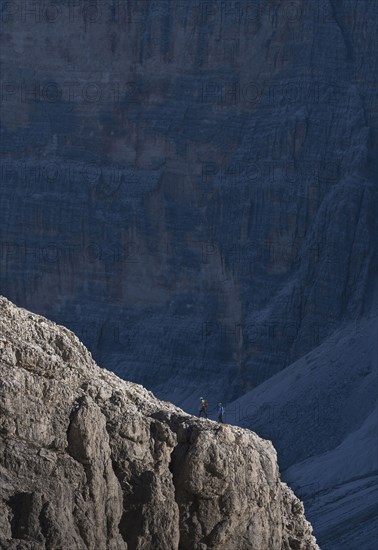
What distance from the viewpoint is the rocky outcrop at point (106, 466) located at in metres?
17.9

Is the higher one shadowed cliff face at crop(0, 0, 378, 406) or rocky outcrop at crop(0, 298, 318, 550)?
shadowed cliff face at crop(0, 0, 378, 406)

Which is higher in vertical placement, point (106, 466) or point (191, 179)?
point (191, 179)

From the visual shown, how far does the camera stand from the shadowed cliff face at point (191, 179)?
83.8 meters

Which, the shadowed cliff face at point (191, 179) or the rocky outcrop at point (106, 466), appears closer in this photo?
the rocky outcrop at point (106, 466)

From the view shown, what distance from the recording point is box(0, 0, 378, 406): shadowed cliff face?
83750mm

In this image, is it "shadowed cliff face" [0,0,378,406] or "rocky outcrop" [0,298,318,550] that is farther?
"shadowed cliff face" [0,0,378,406]

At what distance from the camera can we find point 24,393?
18188 mm

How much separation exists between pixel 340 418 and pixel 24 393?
170 ft

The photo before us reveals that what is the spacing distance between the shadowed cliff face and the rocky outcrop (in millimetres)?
A: 60858

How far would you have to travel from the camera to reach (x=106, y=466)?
18.6m

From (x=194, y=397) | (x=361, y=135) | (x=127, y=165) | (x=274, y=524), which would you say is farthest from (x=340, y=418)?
(x=274, y=524)

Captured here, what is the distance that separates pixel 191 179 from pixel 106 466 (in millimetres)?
70379

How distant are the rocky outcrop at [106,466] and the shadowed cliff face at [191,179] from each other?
6086 cm

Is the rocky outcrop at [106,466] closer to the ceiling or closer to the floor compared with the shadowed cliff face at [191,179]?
closer to the floor
